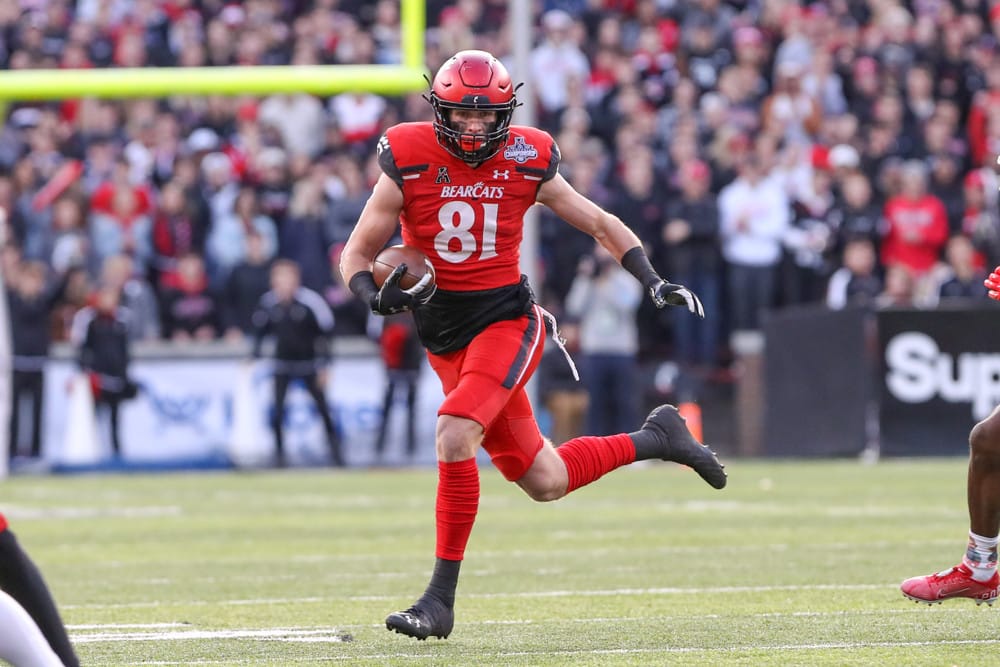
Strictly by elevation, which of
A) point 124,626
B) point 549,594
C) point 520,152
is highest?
point 520,152

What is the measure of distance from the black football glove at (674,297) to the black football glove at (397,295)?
2.34ft

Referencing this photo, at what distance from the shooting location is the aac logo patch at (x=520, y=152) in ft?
20.1

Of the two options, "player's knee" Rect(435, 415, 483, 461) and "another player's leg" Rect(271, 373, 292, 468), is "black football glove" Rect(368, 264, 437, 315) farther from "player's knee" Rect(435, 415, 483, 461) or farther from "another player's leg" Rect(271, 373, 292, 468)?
"another player's leg" Rect(271, 373, 292, 468)

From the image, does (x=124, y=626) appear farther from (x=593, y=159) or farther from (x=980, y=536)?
(x=593, y=159)

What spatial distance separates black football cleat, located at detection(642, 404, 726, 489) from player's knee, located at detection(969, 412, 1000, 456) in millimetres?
1089

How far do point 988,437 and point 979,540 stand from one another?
0.33m

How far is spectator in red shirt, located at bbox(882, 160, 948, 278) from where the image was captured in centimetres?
1548

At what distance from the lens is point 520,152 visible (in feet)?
20.2

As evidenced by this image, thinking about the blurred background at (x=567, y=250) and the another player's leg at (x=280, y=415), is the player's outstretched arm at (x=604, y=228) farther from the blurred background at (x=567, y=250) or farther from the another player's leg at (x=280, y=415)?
the another player's leg at (x=280, y=415)

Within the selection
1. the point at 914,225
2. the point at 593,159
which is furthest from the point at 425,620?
the point at 914,225

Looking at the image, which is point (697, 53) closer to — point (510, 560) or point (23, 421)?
point (23, 421)

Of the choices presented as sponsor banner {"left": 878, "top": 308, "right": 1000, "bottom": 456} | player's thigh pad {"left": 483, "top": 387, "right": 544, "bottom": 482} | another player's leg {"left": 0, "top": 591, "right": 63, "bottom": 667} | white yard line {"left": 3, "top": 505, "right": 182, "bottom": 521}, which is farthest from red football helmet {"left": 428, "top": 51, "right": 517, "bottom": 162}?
sponsor banner {"left": 878, "top": 308, "right": 1000, "bottom": 456}

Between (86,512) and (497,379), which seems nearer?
(497,379)

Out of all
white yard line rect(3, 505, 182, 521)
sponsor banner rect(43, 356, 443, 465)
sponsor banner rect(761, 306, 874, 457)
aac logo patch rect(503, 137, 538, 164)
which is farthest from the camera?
sponsor banner rect(43, 356, 443, 465)
